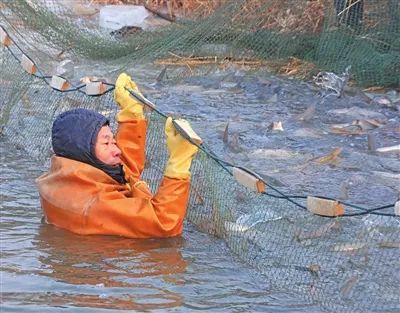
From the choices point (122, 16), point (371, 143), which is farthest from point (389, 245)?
point (122, 16)

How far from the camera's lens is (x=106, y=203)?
562 centimetres

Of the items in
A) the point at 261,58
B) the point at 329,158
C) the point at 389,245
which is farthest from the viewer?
the point at 261,58

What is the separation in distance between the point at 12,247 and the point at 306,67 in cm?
549

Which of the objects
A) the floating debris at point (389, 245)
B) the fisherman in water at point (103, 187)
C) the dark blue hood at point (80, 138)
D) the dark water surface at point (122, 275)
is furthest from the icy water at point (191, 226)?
the floating debris at point (389, 245)

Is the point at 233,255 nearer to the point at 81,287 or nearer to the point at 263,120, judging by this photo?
the point at 81,287

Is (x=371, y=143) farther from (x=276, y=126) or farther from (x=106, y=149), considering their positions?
Answer: (x=106, y=149)

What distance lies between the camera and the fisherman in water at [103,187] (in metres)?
5.64

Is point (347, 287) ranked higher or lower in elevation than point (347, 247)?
lower

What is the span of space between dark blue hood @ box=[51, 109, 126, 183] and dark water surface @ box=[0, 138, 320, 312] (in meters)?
0.40

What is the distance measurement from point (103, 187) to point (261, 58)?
4941mm

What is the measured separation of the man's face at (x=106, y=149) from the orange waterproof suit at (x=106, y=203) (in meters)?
0.08

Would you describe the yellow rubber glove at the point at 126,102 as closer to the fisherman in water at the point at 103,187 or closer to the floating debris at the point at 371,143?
the fisherman in water at the point at 103,187

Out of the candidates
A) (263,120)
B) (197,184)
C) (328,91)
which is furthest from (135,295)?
(328,91)

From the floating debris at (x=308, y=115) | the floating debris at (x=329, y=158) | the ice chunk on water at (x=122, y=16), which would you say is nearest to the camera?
the floating debris at (x=329, y=158)
